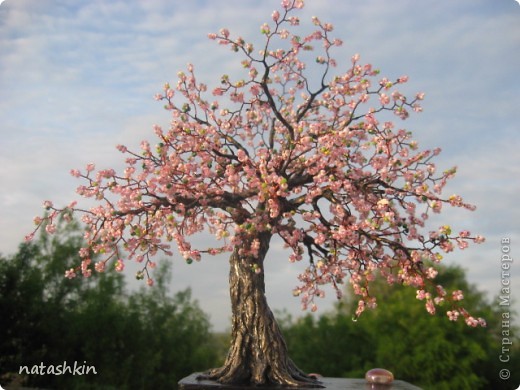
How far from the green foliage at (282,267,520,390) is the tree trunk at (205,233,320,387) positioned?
38.5 feet

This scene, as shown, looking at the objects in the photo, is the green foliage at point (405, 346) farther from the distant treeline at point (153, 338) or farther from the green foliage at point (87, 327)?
the green foliage at point (87, 327)

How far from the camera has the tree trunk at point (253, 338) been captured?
6309mm

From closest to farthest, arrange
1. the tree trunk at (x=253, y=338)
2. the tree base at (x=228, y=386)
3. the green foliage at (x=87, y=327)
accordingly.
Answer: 1. the tree base at (x=228, y=386)
2. the tree trunk at (x=253, y=338)
3. the green foliage at (x=87, y=327)

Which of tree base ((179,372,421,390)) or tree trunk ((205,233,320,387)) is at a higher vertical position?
tree trunk ((205,233,320,387))

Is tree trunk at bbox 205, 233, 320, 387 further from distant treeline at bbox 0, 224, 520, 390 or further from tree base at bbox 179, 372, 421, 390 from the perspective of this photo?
distant treeline at bbox 0, 224, 520, 390

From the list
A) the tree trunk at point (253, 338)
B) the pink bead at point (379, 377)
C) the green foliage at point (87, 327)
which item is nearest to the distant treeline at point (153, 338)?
the green foliage at point (87, 327)

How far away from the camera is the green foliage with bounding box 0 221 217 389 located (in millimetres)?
16156

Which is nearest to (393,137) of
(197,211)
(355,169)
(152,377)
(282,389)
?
(355,169)

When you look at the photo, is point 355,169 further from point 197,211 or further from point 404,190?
point 197,211

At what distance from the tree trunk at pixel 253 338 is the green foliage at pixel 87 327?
10.7 metres

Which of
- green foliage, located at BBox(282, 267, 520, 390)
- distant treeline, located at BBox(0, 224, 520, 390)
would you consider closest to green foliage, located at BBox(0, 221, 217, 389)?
distant treeline, located at BBox(0, 224, 520, 390)

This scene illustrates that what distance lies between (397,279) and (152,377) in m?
12.5

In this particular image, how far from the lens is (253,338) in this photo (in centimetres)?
641

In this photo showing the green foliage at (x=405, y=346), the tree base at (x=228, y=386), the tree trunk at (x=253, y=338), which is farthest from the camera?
the green foliage at (x=405, y=346)
